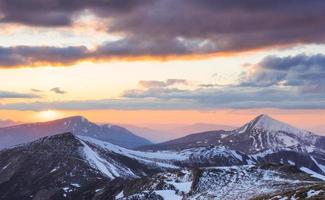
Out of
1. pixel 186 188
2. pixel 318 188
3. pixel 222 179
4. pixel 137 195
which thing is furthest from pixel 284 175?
pixel 318 188

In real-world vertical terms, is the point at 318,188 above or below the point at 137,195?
above

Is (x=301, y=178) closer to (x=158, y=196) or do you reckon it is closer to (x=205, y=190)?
(x=205, y=190)

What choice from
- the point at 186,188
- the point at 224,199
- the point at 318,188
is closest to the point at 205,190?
the point at 186,188

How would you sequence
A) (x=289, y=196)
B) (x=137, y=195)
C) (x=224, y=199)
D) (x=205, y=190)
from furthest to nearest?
(x=137, y=195) → (x=205, y=190) → (x=224, y=199) → (x=289, y=196)

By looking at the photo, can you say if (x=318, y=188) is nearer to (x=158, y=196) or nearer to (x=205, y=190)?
(x=205, y=190)

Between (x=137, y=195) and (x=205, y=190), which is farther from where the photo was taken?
(x=137, y=195)

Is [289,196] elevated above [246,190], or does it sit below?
above

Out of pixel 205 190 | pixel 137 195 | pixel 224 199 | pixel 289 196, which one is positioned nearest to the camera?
pixel 289 196

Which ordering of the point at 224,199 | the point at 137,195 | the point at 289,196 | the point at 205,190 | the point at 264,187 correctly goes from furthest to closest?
1. the point at 137,195
2. the point at 205,190
3. the point at 264,187
4. the point at 224,199
5. the point at 289,196

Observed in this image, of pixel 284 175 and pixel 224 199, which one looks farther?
pixel 284 175
